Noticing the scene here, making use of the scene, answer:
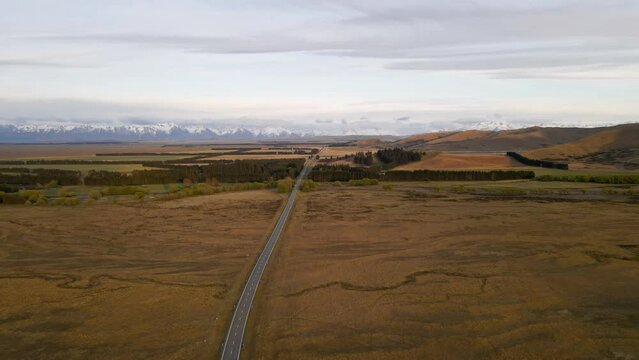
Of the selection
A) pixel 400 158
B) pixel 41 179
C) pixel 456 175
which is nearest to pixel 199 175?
pixel 41 179

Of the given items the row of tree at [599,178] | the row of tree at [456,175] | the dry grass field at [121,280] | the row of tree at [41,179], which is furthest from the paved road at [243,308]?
the row of tree at [599,178]

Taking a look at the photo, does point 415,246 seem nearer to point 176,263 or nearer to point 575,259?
point 575,259

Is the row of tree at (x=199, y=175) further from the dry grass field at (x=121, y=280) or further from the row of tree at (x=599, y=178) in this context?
the row of tree at (x=599, y=178)

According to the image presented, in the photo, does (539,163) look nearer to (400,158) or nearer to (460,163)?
(460,163)

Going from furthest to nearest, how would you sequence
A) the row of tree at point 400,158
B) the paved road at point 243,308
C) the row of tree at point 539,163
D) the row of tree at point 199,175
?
the row of tree at point 400,158 → the row of tree at point 539,163 → the row of tree at point 199,175 → the paved road at point 243,308

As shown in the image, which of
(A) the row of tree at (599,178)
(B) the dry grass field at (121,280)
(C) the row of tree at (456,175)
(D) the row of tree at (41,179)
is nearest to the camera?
(B) the dry grass field at (121,280)

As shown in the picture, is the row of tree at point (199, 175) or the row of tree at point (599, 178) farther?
the row of tree at point (199, 175)

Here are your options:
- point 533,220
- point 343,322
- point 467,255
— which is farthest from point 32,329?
point 533,220

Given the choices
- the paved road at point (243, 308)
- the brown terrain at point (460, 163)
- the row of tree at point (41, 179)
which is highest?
the brown terrain at point (460, 163)
